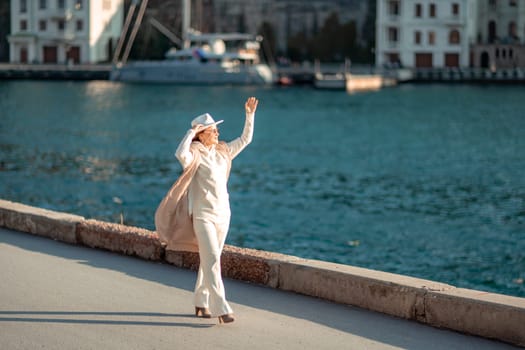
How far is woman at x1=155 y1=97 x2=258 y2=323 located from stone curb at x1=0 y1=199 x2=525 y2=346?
0.96 metres

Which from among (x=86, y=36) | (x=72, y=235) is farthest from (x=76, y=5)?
(x=72, y=235)

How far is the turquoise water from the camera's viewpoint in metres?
20.8

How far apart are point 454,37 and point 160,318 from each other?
82282mm

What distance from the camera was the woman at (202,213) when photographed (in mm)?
7301

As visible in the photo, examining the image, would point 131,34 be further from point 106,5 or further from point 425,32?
point 425,32

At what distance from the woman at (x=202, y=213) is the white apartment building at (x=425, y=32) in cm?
8072

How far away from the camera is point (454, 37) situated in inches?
3438

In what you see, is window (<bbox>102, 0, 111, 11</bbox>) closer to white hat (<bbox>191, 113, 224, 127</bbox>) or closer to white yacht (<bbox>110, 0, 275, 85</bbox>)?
white yacht (<bbox>110, 0, 275, 85</bbox>)

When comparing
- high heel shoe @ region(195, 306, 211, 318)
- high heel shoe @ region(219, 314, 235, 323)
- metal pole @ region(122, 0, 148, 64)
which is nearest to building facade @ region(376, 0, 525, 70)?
metal pole @ region(122, 0, 148, 64)

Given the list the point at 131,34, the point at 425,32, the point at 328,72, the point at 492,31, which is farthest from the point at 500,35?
the point at 131,34

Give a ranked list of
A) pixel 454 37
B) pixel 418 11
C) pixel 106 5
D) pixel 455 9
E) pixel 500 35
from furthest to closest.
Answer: pixel 106 5 < pixel 500 35 < pixel 418 11 < pixel 455 9 < pixel 454 37

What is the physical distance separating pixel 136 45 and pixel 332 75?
18.3 meters

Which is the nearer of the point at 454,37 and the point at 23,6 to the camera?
the point at 454,37

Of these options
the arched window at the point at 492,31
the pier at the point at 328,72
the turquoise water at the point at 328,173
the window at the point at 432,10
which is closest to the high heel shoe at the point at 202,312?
the turquoise water at the point at 328,173
